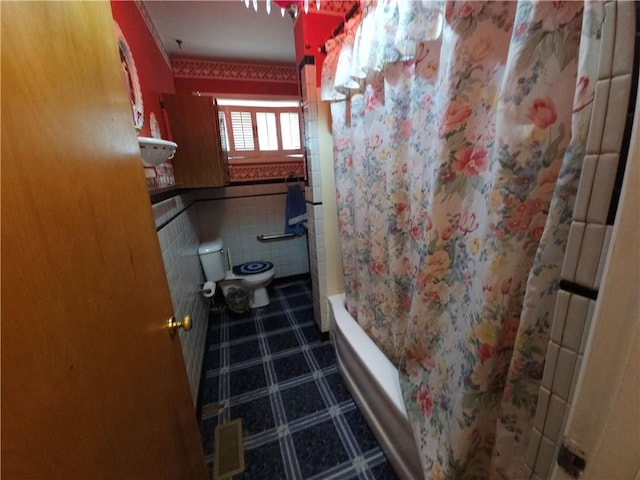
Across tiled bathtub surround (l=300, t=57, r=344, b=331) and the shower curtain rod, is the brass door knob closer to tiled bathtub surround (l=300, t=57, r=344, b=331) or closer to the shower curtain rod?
tiled bathtub surround (l=300, t=57, r=344, b=331)

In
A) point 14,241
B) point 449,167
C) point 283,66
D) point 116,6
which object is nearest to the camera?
point 14,241

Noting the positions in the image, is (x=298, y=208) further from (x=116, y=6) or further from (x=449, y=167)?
(x=449, y=167)

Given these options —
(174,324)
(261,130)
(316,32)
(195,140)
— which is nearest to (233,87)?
(261,130)

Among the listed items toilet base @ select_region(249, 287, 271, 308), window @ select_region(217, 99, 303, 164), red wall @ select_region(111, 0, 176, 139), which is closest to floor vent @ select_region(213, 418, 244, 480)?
toilet base @ select_region(249, 287, 271, 308)

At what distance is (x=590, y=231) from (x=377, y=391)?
108 centimetres

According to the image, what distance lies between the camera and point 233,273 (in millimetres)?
2498

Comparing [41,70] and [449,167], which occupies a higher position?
[41,70]

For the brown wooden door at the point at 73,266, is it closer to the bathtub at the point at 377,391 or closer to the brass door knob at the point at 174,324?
the brass door knob at the point at 174,324

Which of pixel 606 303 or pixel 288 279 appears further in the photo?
pixel 288 279

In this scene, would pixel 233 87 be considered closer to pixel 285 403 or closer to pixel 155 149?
pixel 155 149

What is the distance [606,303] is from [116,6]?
195cm

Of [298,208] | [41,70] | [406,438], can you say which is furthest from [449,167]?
[298,208]

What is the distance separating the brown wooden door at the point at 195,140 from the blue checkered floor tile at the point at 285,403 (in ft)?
4.21

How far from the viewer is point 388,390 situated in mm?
1100
